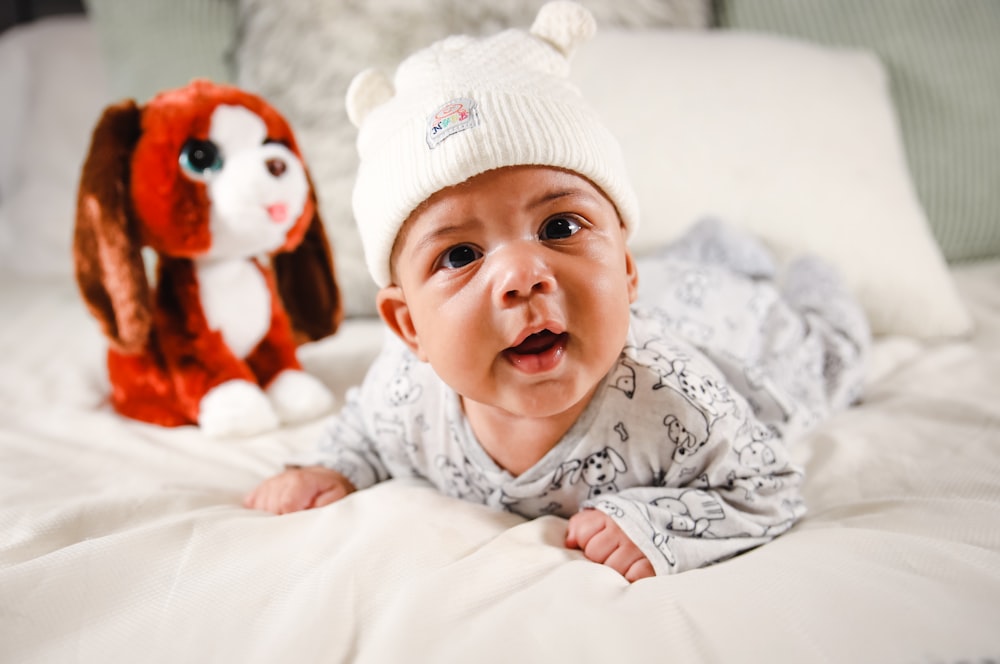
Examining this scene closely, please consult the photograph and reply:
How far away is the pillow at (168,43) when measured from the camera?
1.46 metres

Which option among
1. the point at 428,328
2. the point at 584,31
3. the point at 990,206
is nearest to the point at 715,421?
the point at 428,328

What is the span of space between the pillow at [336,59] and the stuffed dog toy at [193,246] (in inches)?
8.3

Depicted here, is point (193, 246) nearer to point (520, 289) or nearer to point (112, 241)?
point (112, 241)

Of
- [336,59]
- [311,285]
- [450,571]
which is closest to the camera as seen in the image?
[450,571]

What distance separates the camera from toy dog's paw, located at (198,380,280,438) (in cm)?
105

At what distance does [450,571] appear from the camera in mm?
678

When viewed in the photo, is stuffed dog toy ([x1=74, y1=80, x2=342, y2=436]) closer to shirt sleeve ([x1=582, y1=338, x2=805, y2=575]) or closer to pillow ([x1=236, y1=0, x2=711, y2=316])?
pillow ([x1=236, y1=0, x2=711, y2=316])

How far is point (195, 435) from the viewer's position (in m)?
1.07

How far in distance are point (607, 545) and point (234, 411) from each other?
553 millimetres

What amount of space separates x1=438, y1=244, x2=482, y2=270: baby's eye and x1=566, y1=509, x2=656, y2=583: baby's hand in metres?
0.27

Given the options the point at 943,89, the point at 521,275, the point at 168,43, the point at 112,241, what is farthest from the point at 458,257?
the point at 943,89

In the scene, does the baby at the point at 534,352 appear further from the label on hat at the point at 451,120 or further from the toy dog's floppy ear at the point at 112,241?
the toy dog's floppy ear at the point at 112,241

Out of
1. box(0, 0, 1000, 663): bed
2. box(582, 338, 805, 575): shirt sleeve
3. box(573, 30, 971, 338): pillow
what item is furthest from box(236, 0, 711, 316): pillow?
box(582, 338, 805, 575): shirt sleeve

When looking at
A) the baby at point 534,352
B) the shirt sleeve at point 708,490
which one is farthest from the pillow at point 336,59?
the shirt sleeve at point 708,490
